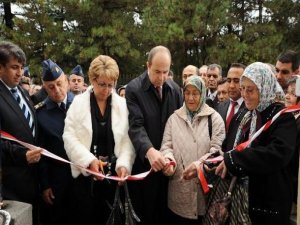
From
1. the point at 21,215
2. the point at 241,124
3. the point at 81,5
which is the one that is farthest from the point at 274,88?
the point at 81,5

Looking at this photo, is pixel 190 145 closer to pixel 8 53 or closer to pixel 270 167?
pixel 270 167

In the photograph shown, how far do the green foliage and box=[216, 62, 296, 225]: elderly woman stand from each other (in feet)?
41.7

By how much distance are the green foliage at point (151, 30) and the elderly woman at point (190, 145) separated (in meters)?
12.1

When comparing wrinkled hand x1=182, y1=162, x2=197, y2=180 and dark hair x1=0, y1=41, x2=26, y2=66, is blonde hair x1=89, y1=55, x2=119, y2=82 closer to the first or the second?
dark hair x1=0, y1=41, x2=26, y2=66

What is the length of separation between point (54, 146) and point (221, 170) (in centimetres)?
174

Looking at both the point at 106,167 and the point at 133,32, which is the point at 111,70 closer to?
the point at 106,167

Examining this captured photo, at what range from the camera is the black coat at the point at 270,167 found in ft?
8.70

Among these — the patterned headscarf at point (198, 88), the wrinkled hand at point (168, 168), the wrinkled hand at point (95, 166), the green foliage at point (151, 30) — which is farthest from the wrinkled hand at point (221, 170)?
the green foliage at point (151, 30)

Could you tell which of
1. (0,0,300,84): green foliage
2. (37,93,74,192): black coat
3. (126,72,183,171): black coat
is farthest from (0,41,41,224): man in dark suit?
(0,0,300,84): green foliage

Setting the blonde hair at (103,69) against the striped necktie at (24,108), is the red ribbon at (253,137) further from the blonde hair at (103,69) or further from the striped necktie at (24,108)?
the striped necktie at (24,108)

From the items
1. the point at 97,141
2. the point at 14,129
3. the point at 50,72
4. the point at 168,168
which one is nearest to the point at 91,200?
the point at 97,141

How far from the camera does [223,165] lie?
2818 millimetres

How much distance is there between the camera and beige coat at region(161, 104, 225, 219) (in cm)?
333

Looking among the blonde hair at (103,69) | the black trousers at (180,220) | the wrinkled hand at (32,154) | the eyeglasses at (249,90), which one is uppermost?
the blonde hair at (103,69)
